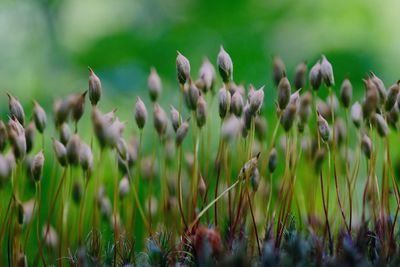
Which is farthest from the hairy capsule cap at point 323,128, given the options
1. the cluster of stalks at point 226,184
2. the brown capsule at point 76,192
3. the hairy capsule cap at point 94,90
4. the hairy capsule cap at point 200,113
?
the brown capsule at point 76,192

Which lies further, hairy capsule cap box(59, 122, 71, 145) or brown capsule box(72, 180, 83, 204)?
brown capsule box(72, 180, 83, 204)


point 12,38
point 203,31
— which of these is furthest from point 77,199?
point 12,38

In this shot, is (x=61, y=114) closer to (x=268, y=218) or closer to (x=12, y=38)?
(x=268, y=218)

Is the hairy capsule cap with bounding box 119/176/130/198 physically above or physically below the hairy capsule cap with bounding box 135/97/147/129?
below

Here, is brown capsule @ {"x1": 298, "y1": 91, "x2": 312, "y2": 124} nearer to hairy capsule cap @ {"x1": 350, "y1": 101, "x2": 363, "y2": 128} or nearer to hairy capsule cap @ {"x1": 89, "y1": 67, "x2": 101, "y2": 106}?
hairy capsule cap @ {"x1": 350, "y1": 101, "x2": 363, "y2": 128}

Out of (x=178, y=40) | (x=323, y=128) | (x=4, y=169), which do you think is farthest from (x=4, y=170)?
(x=178, y=40)

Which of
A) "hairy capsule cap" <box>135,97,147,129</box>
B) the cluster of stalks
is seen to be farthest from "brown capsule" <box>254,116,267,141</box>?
"hairy capsule cap" <box>135,97,147,129</box>

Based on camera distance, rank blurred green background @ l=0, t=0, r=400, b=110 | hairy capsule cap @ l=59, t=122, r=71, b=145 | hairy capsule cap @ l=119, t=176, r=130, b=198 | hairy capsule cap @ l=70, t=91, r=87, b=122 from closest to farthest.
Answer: hairy capsule cap @ l=70, t=91, r=87, b=122 → hairy capsule cap @ l=59, t=122, r=71, b=145 → hairy capsule cap @ l=119, t=176, r=130, b=198 → blurred green background @ l=0, t=0, r=400, b=110
